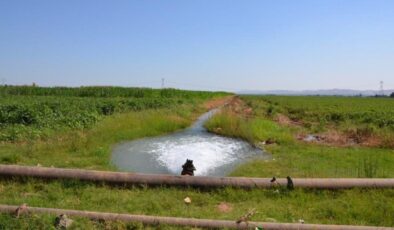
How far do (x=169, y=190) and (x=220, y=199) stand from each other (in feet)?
3.24

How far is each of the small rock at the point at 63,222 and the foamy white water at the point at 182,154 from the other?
14.8ft

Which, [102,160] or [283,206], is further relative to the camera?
[102,160]

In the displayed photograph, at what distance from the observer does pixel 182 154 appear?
1296 centimetres

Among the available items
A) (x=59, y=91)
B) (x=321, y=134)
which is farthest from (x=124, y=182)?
(x=59, y=91)

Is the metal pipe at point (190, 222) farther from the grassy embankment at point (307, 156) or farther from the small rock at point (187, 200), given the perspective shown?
the grassy embankment at point (307, 156)

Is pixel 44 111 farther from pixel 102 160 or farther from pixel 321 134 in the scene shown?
pixel 321 134

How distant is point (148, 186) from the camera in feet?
25.9

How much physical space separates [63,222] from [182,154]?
7.28 meters

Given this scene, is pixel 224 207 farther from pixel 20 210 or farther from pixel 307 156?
pixel 307 156

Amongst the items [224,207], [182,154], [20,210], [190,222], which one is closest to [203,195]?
[224,207]

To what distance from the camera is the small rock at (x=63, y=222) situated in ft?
19.0

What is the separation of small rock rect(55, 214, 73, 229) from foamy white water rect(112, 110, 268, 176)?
178 inches

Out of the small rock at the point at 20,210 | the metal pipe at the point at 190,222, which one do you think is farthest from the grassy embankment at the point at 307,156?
the small rock at the point at 20,210

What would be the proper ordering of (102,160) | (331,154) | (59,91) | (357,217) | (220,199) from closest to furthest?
(357,217)
(220,199)
(102,160)
(331,154)
(59,91)
